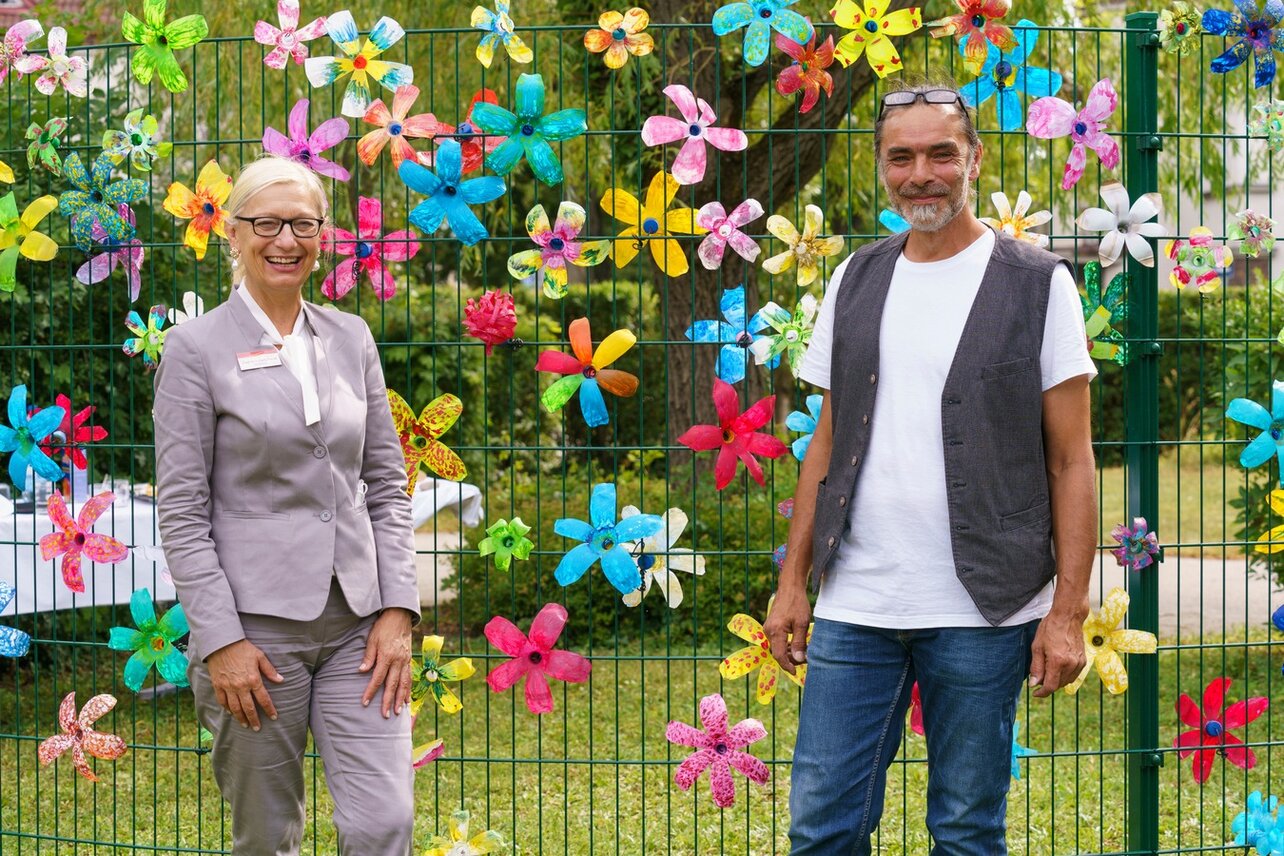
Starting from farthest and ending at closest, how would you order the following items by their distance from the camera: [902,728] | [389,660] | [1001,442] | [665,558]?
[665,558] < [902,728] < [389,660] < [1001,442]

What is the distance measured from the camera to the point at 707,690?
21.3ft

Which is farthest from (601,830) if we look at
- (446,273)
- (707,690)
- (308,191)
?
(446,273)

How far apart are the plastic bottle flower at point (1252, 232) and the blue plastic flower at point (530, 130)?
1.61 meters

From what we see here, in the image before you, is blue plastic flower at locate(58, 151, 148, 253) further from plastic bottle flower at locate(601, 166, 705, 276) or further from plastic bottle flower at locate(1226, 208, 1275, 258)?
plastic bottle flower at locate(1226, 208, 1275, 258)

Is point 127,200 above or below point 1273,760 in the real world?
above

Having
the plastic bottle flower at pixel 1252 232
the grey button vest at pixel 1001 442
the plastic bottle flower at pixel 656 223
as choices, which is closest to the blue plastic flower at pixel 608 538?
the plastic bottle flower at pixel 656 223

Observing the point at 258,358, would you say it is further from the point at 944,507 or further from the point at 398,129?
the point at 944,507

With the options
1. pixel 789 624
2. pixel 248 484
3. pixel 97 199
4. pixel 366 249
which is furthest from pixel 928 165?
pixel 97 199

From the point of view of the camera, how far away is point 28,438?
3.80 metres

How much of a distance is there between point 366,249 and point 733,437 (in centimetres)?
101

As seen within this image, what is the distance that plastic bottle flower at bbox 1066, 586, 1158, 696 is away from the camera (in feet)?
11.5

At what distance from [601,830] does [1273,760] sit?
249 cm

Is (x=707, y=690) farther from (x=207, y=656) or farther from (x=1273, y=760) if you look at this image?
(x=207, y=656)

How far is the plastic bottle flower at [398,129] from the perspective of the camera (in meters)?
3.58
